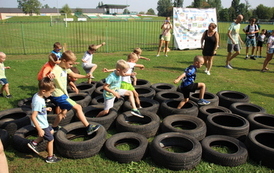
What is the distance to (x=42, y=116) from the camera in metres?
3.94

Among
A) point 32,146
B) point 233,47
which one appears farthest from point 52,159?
point 233,47

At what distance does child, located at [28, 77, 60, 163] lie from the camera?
377cm

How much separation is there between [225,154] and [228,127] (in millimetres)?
946

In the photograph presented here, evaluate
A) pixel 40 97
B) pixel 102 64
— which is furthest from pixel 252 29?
pixel 40 97

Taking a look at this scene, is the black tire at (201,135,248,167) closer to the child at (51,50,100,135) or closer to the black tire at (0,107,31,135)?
the child at (51,50,100,135)

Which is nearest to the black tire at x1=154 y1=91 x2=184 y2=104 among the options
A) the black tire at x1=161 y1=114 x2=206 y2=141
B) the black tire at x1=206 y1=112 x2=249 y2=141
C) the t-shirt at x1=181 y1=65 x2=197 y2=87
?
the t-shirt at x1=181 y1=65 x2=197 y2=87

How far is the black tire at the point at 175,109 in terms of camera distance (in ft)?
18.4

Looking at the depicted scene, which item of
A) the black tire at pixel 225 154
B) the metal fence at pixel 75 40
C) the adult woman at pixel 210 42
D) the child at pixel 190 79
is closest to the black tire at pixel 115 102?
the child at pixel 190 79

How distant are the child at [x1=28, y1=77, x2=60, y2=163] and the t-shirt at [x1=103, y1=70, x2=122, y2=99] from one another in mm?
1536

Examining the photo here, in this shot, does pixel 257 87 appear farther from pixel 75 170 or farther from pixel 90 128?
pixel 75 170

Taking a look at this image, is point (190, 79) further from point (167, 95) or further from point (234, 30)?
point (234, 30)

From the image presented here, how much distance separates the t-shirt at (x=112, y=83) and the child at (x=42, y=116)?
1.54 metres

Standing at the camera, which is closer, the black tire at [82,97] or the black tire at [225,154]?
→ the black tire at [225,154]

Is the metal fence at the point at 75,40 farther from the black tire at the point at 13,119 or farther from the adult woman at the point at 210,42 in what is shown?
the black tire at the point at 13,119
